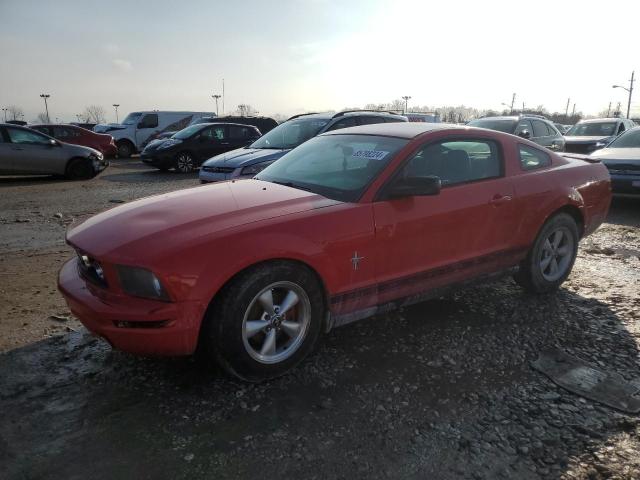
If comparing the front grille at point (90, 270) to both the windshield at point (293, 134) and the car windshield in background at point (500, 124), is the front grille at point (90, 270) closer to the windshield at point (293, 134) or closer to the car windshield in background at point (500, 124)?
the windshield at point (293, 134)

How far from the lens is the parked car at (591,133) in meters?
13.8

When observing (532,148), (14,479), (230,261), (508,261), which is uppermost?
(532,148)

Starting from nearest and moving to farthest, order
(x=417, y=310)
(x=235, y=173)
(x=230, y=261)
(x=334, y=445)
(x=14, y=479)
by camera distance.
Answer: (x=14, y=479) < (x=334, y=445) < (x=230, y=261) < (x=417, y=310) < (x=235, y=173)

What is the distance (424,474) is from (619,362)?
74.3 inches

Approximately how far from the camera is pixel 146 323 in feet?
8.81

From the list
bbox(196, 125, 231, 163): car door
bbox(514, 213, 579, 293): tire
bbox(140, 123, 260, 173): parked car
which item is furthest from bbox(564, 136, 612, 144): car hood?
bbox(514, 213, 579, 293): tire

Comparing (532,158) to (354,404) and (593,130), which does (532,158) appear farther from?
(593,130)

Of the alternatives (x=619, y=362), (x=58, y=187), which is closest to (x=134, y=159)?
(x=58, y=187)

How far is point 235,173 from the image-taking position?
8.15 meters

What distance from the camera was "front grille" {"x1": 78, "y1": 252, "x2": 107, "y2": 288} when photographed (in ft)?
9.54

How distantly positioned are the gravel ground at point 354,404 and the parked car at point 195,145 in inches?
425

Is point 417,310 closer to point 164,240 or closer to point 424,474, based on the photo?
point 424,474

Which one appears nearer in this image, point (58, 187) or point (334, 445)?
point (334, 445)

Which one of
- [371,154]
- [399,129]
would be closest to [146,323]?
[371,154]
